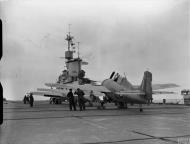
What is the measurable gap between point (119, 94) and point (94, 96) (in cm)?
518

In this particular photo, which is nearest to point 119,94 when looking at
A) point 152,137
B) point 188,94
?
point 152,137

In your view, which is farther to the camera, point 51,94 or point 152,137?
point 51,94

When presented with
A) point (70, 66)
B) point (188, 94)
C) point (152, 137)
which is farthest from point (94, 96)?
point (188, 94)

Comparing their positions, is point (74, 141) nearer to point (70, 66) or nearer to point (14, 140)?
point (14, 140)

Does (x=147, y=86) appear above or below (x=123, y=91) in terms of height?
above

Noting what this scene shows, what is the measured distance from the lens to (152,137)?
7.84 metres

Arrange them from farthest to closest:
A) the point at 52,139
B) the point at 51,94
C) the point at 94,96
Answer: the point at 51,94
the point at 94,96
the point at 52,139

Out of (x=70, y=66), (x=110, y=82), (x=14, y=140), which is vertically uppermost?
(x=70, y=66)

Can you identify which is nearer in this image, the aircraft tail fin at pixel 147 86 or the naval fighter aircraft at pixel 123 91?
the aircraft tail fin at pixel 147 86

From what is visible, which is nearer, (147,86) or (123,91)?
(147,86)

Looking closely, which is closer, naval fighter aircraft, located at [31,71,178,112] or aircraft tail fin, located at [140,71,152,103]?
aircraft tail fin, located at [140,71,152,103]

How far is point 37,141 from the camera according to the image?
736 cm

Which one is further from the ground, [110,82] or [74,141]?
[110,82]

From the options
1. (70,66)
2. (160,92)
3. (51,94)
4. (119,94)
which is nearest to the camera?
(119,94)
